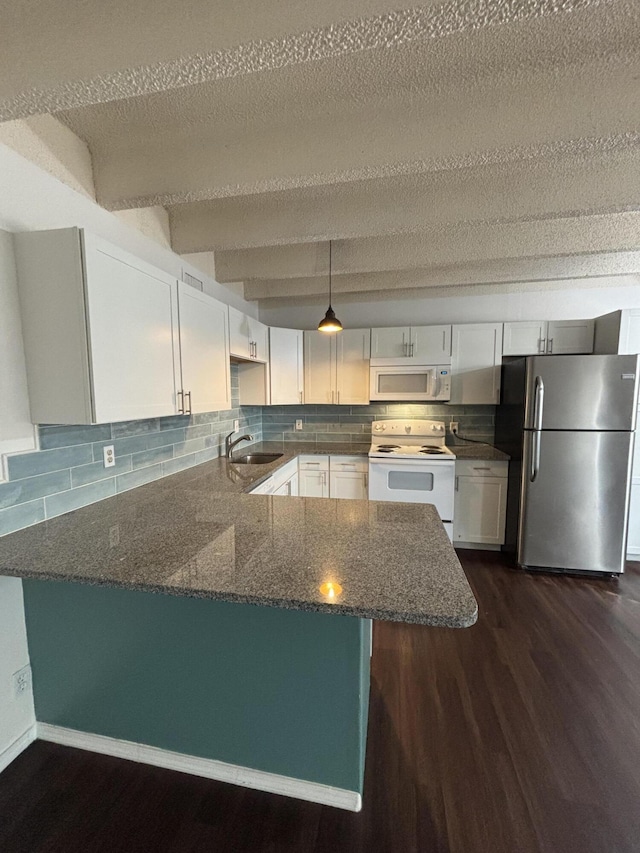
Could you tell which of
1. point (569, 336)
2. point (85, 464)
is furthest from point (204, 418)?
point (569, 336)

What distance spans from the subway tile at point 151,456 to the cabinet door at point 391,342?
208 centimetres

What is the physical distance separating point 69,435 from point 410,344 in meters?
2.80

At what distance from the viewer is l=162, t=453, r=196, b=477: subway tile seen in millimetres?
2291

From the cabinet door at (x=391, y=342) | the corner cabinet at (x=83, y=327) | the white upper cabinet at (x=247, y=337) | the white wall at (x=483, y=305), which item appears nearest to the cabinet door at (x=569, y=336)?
the white wall at (x=483, y=305)

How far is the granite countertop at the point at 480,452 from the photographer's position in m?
3.13

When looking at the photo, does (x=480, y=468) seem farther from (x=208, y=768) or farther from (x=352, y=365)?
(x=208, y=768)

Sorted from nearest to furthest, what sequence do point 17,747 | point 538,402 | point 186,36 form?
point 186,36 → point 17,747 → point 538,402

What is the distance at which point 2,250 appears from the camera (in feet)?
4.17

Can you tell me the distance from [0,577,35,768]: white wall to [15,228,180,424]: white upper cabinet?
0.70 metres

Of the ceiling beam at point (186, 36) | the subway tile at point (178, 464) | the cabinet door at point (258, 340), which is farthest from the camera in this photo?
the cabinet door at point (258, 340)

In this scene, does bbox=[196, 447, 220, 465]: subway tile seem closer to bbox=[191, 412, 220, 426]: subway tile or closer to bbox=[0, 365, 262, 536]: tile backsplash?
bbox=[0, 365, 262, 536]: tile backsplash

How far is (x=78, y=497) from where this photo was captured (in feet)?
5.35

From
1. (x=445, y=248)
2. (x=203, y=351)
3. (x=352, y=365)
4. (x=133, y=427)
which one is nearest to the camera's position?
(x=133, y=427)

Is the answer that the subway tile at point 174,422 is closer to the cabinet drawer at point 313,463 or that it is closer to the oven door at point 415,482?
the cabinet drawer at point 313,463
